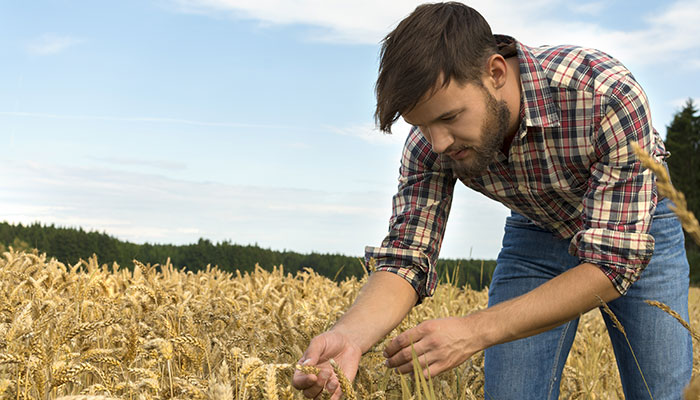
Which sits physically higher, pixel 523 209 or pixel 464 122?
pixel 464 122

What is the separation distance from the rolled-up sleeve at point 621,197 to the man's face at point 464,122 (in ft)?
1.46

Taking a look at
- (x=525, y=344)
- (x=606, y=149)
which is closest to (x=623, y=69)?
(x=606, y=149)

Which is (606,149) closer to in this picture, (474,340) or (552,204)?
(552,204)

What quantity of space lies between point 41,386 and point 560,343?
249cm

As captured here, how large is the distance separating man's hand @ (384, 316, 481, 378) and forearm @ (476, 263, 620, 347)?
0.42 ft

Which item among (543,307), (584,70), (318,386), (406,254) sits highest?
(584,70)

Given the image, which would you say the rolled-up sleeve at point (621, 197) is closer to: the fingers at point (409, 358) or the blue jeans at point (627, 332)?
the blue jeans at point (627, 332)

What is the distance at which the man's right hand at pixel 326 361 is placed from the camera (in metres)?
2.09

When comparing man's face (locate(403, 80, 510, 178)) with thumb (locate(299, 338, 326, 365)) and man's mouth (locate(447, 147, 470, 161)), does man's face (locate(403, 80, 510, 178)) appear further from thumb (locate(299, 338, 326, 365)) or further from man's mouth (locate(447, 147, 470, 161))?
thumb (locate(299, 338, 326, 365))

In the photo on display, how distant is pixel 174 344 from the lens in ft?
7.02

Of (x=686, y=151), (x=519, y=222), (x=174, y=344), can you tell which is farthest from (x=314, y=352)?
(x=686, y=151)

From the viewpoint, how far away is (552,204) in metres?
3.03

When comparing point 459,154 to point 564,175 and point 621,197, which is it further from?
point 621,197

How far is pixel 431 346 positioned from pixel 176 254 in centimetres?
→ 740
